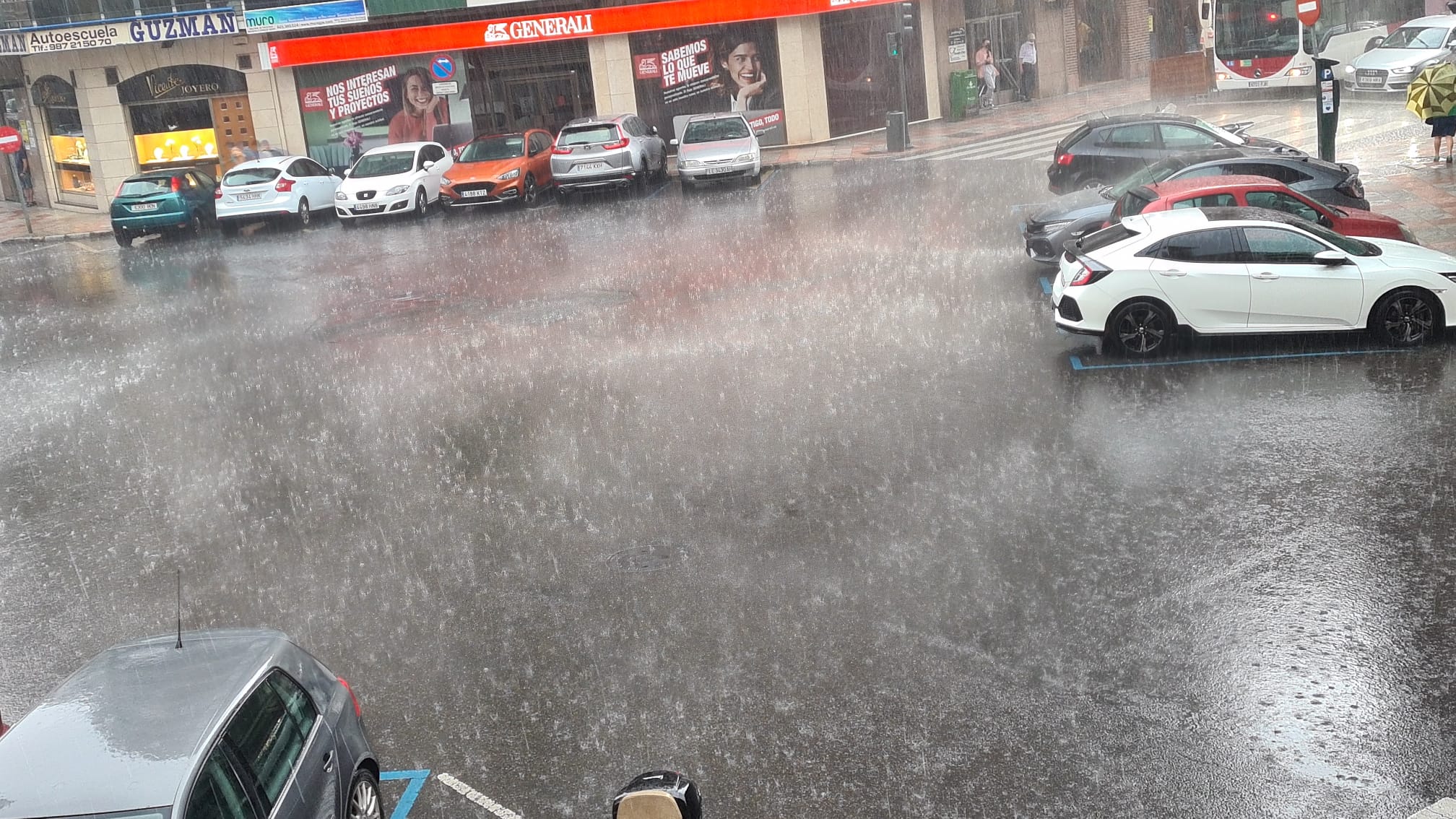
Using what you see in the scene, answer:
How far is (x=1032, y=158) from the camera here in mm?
26719

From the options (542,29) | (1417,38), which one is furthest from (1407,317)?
(542,29)

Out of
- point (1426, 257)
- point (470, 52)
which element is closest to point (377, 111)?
point (470, 52)

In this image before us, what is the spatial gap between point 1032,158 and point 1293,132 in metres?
4.99

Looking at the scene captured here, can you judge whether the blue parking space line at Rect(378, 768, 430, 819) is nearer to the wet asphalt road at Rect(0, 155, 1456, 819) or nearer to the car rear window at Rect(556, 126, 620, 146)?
the wet asphalt road at Rect(0, 155, 1456, 819)

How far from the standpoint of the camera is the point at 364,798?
5.58 meters

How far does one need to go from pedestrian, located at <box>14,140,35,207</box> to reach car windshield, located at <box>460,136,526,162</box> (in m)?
15.9

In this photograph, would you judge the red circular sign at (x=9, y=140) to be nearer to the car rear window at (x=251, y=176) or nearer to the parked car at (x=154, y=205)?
the parked car at (x=154, y=205)

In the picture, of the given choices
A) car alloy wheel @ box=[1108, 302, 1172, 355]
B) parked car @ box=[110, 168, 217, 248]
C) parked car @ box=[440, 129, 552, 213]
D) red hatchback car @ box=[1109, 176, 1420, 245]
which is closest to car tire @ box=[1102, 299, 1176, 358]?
car alloy wheel @ box=[1108, 302, 1172, 355]

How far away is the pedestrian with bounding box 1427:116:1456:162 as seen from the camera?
67.0ft

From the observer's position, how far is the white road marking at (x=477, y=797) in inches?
237

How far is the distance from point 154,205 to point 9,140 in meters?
5.63

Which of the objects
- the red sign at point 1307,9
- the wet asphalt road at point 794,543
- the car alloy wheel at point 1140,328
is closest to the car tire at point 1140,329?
the car alloy wheel at point 1140,328

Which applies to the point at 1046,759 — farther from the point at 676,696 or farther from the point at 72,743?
the point at 72,743

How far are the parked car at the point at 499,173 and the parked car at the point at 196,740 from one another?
2111 cm
